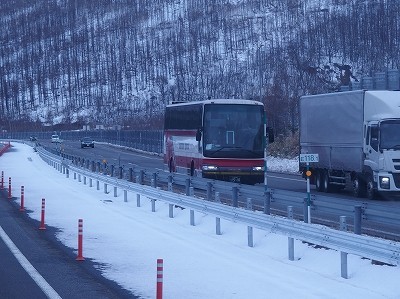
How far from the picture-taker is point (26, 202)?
2908cm

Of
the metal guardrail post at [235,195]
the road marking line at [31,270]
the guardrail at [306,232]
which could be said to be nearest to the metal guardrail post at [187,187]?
the guardrail at [306,232]

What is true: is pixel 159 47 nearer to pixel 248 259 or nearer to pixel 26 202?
pixel 26 202

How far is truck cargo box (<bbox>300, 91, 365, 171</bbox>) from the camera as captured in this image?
30.4m

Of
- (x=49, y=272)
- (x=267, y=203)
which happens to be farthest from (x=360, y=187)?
(x=49, y=272)

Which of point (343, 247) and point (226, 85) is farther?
point (226, 85)

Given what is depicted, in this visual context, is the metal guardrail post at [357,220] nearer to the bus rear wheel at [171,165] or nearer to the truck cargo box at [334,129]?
the truck cargo box at [334,129]

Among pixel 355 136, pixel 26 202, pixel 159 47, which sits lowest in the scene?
pixel 26 202

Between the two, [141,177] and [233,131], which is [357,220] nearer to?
[141,177]

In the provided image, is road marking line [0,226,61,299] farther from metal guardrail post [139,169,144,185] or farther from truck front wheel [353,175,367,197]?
truck front wheel [353,175,367,197]

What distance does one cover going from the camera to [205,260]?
16000mm

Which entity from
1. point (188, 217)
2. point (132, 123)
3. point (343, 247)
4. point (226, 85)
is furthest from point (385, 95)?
point (132, 123)

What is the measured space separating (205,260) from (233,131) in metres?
17.6

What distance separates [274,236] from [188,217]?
5.65 metres

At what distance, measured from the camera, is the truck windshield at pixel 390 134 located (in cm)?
2872
